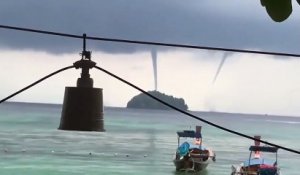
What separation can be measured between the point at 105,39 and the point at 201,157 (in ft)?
122

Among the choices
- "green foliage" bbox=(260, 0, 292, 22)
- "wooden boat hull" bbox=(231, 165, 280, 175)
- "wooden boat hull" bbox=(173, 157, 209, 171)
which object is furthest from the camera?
"wooden boat hull" bbox=(173, 157, 209, 171)

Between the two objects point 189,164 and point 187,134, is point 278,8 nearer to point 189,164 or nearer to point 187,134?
point 189,164

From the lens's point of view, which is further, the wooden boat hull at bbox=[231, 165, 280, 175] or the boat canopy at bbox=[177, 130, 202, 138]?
the boat canopy at bbox=[177, 130, 202, 138]

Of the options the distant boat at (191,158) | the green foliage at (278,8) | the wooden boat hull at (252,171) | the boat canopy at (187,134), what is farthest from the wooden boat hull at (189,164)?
the green foliage at (278,8)

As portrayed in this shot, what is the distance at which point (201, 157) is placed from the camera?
39812mm

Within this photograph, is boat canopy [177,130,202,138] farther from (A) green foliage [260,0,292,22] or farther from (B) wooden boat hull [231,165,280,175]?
(A) green foliage [260,0,292,22]

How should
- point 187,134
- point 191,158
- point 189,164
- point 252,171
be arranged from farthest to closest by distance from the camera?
point 187,134 < point 191,158 < point 189,164 < point 252,171

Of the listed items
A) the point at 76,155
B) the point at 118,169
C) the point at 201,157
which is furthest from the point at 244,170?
the point at 76,155

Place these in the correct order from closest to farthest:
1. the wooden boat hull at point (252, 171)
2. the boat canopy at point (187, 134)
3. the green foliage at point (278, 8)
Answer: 1. the green foliage at point (278, 8)
2. the wooden boat hull at point (252, 171)
3. the boat canopy at point (187, 134)

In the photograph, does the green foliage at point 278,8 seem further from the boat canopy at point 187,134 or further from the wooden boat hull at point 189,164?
the boat canopy at point 187,134

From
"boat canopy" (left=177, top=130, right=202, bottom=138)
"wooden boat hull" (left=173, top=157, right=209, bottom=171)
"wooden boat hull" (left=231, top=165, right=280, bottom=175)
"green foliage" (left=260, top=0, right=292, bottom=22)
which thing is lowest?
"green foliage" (left=260, top=0, right=292, bottom=22)

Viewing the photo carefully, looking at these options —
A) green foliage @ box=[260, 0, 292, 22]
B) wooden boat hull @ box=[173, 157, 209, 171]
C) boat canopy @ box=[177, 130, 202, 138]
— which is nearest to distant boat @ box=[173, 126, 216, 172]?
wooden boat hull @ box=[173, 157, 209, 171]

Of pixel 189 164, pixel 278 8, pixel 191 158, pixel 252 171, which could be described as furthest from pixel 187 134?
pixel 278 8

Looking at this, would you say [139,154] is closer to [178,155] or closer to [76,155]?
[76,155]
